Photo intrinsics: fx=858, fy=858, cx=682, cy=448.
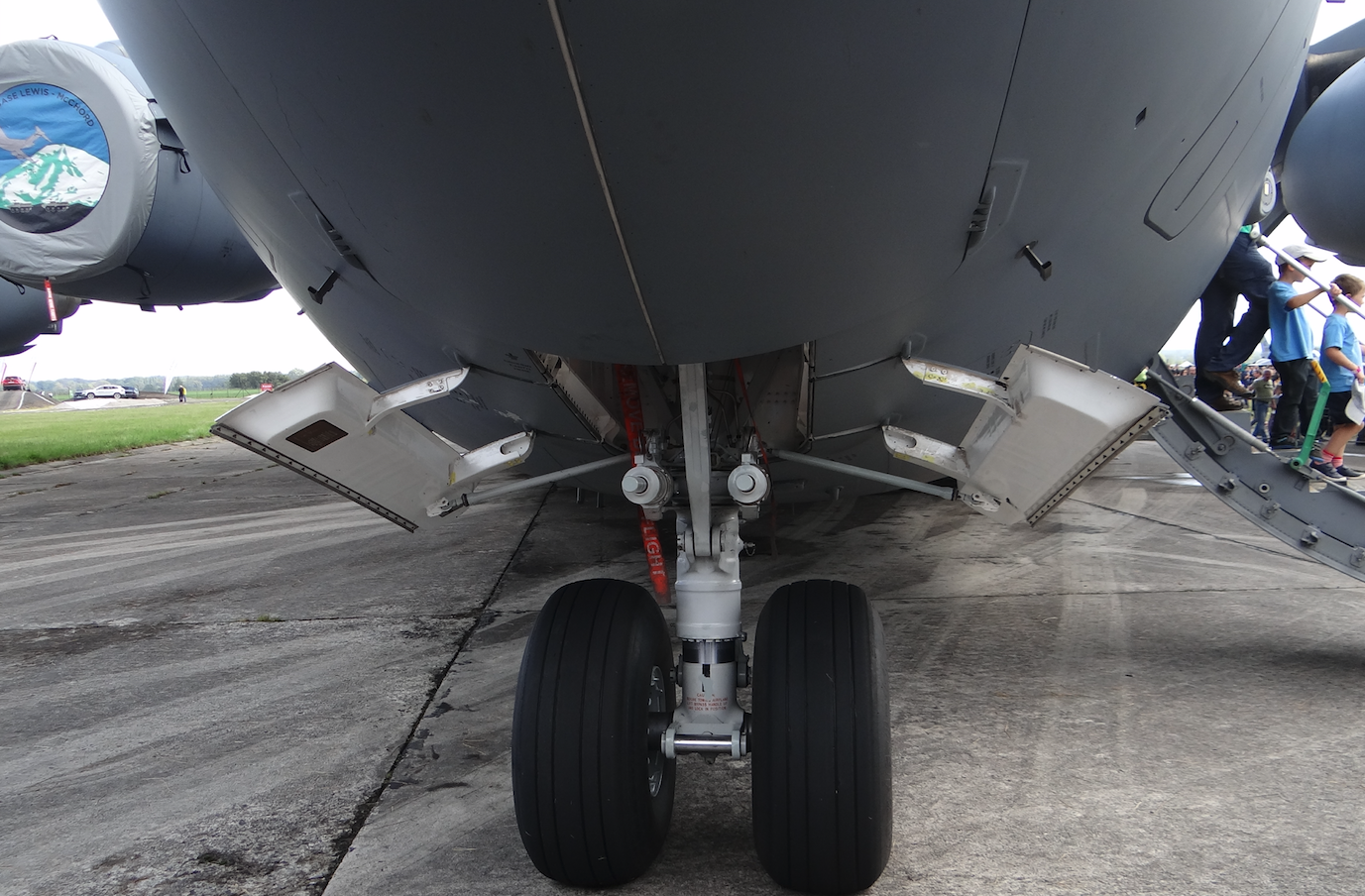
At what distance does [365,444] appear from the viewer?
7.41 feet

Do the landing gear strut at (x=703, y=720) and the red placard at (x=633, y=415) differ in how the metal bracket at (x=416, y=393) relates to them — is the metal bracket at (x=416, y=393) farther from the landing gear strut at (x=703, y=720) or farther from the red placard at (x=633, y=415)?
the landing gear strut at (x=703, y=720)

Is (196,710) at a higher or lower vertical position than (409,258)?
lower

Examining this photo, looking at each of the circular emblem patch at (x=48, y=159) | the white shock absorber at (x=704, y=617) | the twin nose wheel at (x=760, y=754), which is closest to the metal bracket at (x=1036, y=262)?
the white shock absorber at (x=704, y=617)

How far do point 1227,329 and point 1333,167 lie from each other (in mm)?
1058

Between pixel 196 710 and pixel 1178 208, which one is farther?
pixel 196 710

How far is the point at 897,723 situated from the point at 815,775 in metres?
1.00

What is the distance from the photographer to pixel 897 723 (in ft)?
8.84

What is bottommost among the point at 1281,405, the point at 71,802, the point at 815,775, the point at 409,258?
the point at 71,802

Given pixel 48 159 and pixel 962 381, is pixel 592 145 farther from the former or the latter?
pixel 48 159

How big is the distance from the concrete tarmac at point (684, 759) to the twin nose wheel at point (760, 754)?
12 centimetres

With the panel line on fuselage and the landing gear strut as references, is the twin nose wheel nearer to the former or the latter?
the landing gear strut

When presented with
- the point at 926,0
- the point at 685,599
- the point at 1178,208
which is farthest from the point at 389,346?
the point at 1178,208

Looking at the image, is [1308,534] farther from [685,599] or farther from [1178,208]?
[685,599]

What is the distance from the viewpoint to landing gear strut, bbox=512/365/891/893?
1791 mm
